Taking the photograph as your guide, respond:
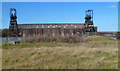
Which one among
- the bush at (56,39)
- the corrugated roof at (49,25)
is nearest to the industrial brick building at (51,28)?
the corrugated roof at (49,25)

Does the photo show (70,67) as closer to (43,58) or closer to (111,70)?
(111,70)

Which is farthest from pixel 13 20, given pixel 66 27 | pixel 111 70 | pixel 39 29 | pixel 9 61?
pixel 111 70

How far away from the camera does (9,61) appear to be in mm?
8227

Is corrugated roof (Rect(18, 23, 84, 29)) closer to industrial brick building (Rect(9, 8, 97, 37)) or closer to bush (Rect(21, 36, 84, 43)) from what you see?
industrial brick building (Rect(9, 8, 97, 37))

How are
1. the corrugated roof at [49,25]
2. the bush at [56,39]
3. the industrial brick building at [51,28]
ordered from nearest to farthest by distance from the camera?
1. the bush at [56,39]
2. the industrial brick building at [51,28]
3. the corrugated roof at [49,25]

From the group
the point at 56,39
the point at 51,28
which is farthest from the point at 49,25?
the point at 56,39

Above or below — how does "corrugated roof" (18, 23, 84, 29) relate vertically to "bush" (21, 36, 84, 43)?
above

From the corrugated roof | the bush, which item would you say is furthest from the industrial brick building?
the bush

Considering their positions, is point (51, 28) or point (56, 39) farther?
point (51, 28)

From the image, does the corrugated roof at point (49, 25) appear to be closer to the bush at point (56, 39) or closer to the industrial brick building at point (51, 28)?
the industrial brick building at point (51, 28)

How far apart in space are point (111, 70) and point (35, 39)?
635 inches

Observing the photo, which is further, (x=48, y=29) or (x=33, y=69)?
(x=48, y=29)

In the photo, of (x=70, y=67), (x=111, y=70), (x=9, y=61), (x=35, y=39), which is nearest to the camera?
(x=111, y=70)

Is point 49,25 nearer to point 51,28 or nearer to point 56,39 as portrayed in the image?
point 51,28
